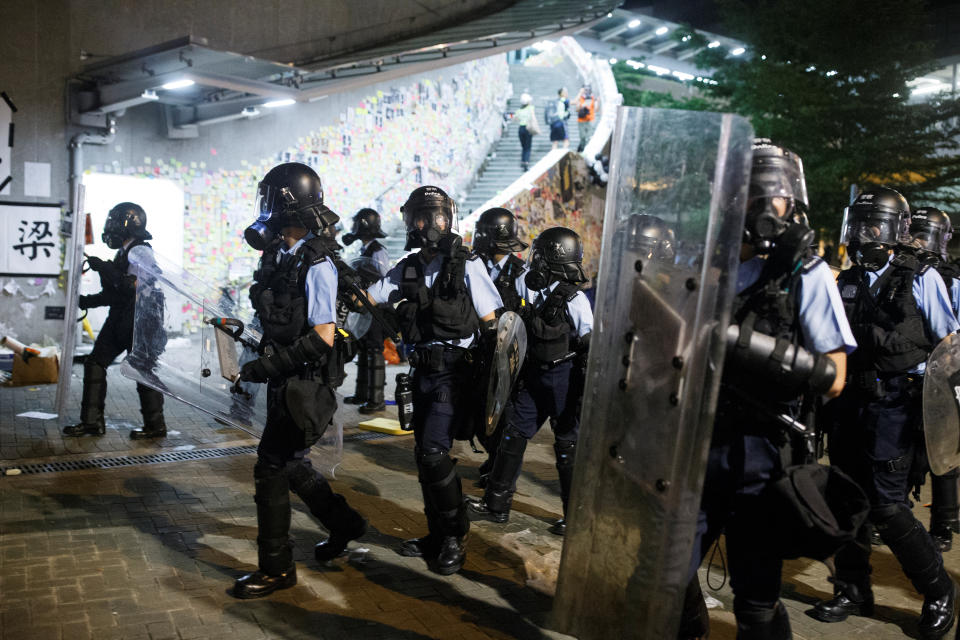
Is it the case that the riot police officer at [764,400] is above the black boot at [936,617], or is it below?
above

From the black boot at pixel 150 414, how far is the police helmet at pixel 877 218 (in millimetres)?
5809

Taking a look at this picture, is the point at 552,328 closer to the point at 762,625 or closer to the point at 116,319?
the point at 762,625

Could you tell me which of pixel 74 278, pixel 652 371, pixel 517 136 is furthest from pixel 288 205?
pixel 517 136

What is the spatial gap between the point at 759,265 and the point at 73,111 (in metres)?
11.6

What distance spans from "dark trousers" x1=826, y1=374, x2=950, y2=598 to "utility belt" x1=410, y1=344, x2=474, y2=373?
2.02 m

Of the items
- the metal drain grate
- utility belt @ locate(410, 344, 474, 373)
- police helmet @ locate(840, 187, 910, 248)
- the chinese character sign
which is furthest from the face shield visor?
the chinese character sign

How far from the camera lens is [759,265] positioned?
300cm

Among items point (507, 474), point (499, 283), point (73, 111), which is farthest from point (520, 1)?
point (507, 474)

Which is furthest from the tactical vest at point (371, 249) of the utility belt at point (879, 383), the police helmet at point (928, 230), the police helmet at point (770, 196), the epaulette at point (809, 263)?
the epaulette at point (809, 263)

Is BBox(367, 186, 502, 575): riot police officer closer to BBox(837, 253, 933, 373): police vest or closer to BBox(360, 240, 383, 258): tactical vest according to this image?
BBox(837, 253, 933, 373): police vest

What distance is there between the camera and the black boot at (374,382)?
9062mm

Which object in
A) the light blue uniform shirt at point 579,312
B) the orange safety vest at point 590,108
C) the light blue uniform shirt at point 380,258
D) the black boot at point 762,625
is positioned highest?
the orange safety vest at point 590,108

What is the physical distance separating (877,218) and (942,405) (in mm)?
1011

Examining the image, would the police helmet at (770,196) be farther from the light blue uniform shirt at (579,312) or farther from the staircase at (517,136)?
the staircase at (517,136)
